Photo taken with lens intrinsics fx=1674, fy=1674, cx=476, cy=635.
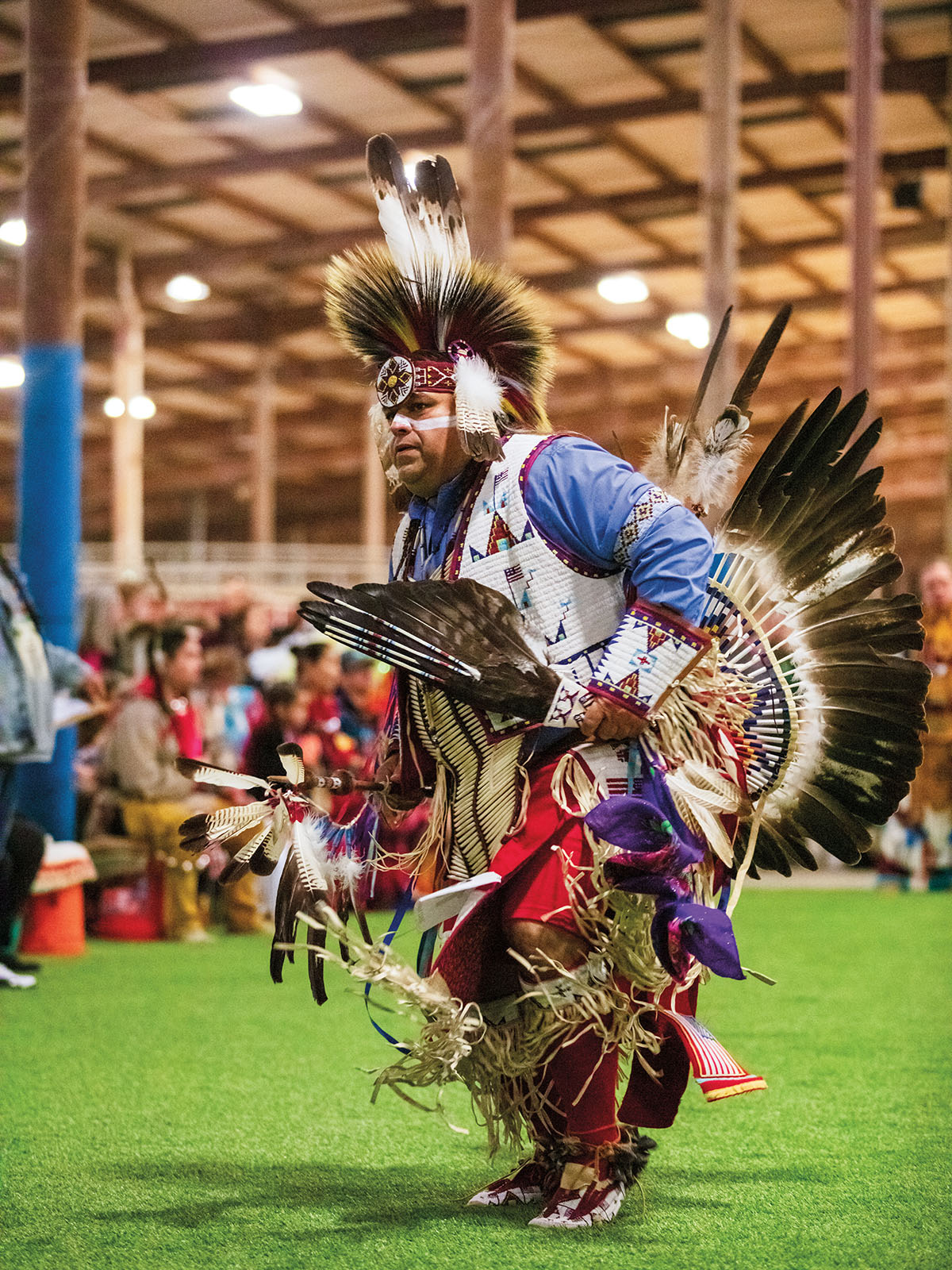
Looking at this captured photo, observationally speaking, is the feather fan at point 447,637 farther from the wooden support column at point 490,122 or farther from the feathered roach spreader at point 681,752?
the wooden support column at point 490,122

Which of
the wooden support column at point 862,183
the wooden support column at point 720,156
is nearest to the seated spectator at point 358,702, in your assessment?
the wooden support column at point 720,156

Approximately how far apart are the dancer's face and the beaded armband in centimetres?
43

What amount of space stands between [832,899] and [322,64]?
7473 mm

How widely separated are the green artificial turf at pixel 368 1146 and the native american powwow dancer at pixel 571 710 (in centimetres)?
19

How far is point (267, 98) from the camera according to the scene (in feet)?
35.8

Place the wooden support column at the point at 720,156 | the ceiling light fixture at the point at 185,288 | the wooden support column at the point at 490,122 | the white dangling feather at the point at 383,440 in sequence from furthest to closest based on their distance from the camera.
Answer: the ceiling light fixture at the point at 185,288 < the wooden support column at the point at 720,156 < the wooden support column at the point at 490,122 < the white dangling feather at the point at 383,440

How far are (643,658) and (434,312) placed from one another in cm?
70

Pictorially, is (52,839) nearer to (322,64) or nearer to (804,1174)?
(804,1174)

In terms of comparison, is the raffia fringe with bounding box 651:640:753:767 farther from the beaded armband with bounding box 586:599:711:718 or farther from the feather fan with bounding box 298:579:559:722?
the feather fan with bounding box 298:579:559:722

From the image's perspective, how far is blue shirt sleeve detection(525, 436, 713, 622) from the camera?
257 centimetres

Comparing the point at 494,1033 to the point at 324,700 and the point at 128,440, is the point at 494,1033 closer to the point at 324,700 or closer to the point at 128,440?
the point at 324,700

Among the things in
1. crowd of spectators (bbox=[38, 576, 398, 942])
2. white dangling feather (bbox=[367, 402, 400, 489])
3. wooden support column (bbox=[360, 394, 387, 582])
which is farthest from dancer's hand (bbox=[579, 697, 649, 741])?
wooden support column (bbox=[360, 394, 387, 582])

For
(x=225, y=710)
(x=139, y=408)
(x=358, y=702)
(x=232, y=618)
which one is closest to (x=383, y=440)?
(x=225, y=710)

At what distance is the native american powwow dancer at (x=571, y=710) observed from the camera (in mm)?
2559
